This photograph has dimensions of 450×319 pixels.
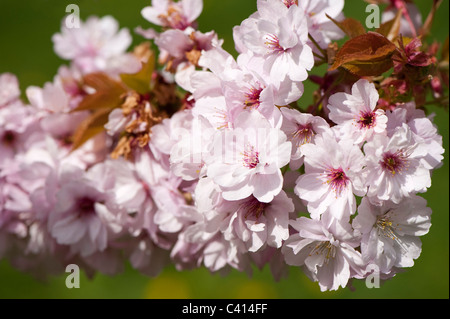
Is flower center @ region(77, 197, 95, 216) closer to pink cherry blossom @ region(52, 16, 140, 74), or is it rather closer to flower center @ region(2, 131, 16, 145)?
flower center @ region(2, 131, 16, 145)

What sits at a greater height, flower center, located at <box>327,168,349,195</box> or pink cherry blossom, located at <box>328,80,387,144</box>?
pink cherry blossom, located at <box>328,80,387,144</box>

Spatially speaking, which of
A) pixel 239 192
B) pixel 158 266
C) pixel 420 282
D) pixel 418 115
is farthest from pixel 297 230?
pixel 420 282

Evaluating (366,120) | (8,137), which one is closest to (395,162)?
(366,120)

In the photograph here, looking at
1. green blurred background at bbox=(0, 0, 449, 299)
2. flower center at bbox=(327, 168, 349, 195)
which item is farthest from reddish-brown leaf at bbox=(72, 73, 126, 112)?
green blurred background at bbox=(0, 0, 449, 299)

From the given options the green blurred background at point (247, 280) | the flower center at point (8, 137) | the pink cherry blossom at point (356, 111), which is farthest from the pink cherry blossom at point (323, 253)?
the green blurred background at point (247, 280)

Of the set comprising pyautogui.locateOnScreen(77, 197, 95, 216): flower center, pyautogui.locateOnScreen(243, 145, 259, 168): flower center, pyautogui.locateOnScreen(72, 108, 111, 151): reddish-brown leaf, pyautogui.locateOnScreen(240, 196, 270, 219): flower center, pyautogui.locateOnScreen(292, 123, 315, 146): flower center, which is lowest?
pyautogui.locateOnScreen(240, 196, 270, 219): flower center

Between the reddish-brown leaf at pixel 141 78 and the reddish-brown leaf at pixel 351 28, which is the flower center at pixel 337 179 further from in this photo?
the reddish-brown leaf at pixel 141 78
